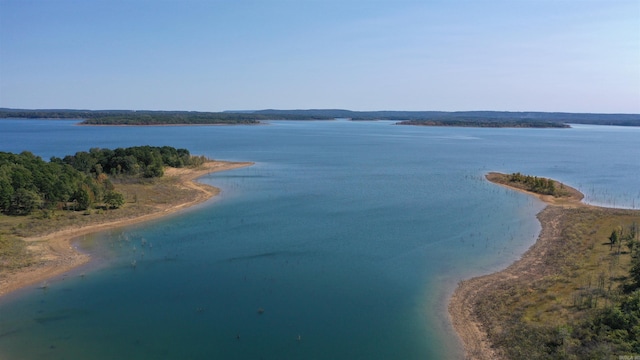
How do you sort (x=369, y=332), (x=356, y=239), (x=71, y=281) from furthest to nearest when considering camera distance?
(x=356, y=239) → (x=71, y=281) → (x=369, y=332)

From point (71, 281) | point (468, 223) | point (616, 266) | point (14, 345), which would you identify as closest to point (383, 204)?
point (468, 223)

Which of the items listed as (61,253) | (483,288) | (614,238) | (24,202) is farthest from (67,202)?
(614,238)

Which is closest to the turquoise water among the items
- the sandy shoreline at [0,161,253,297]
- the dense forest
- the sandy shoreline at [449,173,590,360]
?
the sandy shoreline at [449,173,590,360]

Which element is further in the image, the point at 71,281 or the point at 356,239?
the point at 356,239

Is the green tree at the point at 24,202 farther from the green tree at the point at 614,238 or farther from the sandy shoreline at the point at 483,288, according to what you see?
the green tree at the point at 614,238

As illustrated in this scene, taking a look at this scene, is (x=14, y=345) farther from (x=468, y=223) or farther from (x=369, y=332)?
(x=468, y=223)

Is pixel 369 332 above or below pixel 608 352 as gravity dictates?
below
